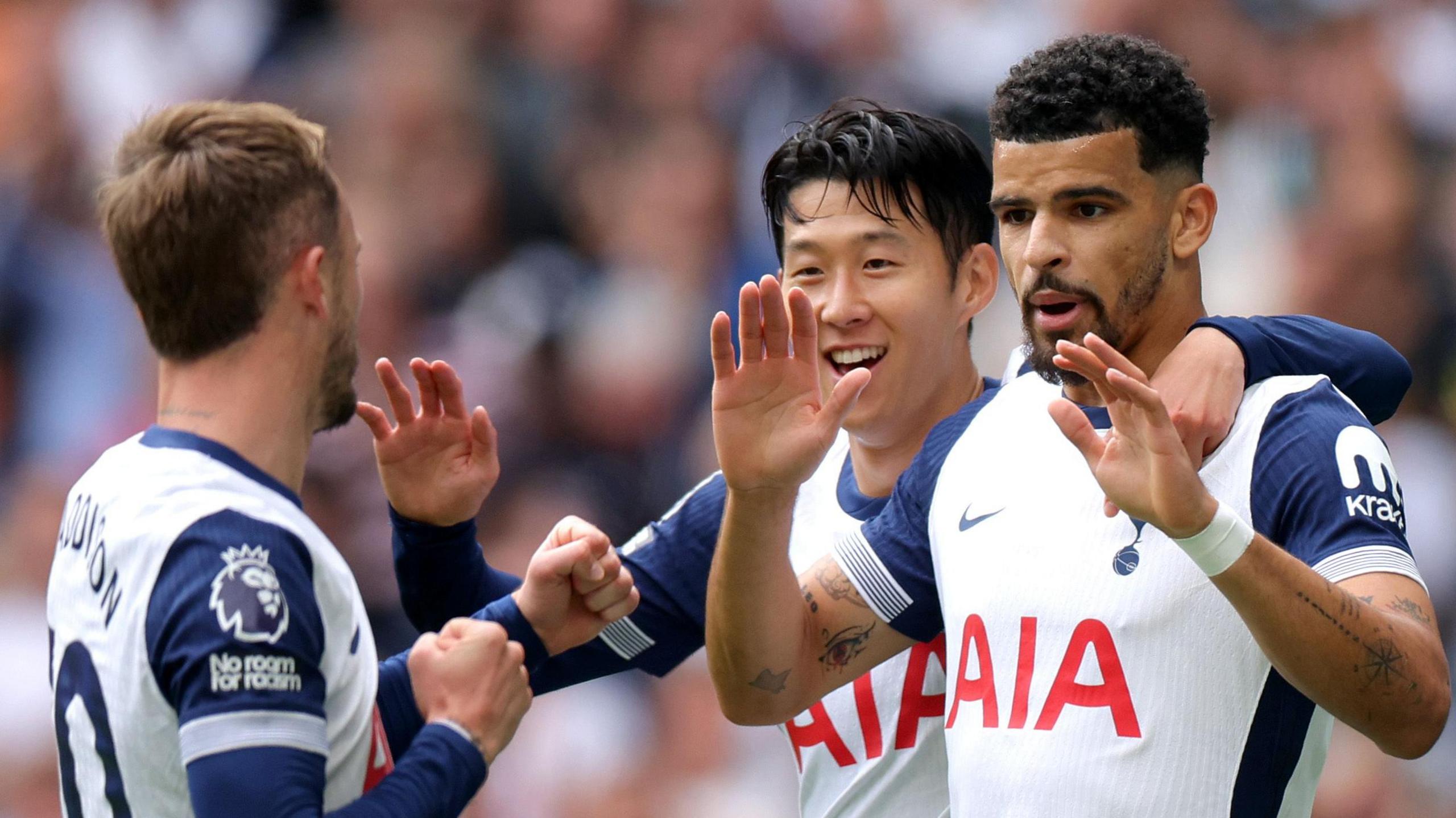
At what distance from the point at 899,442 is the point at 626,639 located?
88 centimetres

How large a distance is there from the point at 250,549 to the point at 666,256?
5501mm

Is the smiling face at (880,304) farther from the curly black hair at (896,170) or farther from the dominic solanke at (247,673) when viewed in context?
the dominic solanke at (247,673)

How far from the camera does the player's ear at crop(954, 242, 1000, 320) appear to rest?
4410 mm

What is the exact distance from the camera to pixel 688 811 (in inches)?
276

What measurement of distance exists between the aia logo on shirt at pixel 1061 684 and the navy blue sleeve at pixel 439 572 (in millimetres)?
1304

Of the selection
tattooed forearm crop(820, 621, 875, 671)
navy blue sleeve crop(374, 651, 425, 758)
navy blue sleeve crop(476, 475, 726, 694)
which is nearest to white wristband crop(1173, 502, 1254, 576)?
tattooed forearm crop(820, 621, 875, 671)

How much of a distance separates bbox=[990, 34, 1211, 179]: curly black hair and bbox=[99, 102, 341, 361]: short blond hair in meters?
1.53

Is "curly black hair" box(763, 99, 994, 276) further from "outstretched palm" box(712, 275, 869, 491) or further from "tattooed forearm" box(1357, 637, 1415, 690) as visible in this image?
"tattooed forearm" box(1357, 637, 1415, 690)

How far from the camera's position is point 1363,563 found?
9.54ft

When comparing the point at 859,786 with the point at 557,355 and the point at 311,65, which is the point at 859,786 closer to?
the point at 557,355

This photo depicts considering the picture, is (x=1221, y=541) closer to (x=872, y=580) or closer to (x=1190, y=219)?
(x=1190, y=219)

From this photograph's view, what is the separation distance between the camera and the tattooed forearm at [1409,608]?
2.87 meters

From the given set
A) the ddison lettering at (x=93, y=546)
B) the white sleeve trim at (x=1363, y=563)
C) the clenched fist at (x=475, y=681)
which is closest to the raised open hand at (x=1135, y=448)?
the white sleeve trim at (x=1363, y=563)

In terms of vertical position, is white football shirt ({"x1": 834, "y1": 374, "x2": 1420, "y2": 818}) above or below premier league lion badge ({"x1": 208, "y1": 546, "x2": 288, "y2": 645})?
below
